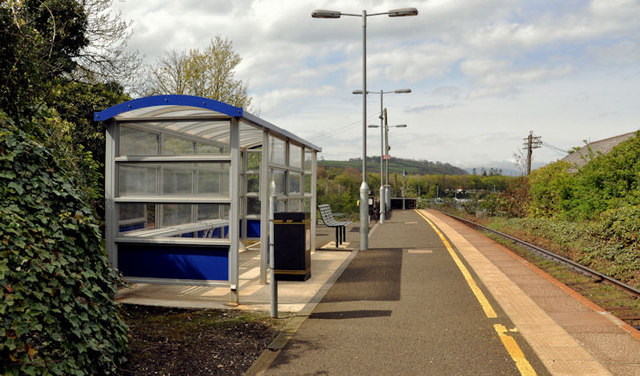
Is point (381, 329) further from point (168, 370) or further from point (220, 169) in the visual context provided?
point (220, 169)

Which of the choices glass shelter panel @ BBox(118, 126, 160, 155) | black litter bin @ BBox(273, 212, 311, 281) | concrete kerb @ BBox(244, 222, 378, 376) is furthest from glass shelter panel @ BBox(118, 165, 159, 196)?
concrete kerb @ BBox(244, 222, 378, 376)

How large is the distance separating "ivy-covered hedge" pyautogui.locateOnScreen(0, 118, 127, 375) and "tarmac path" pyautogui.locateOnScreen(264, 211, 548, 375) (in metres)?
1.62

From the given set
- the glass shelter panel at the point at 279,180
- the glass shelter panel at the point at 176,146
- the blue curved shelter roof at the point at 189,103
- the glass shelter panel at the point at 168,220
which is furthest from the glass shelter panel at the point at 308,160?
the blue curved shelter roof at the point at 189,103

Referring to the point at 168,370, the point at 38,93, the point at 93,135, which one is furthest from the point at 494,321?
the point at 93,135

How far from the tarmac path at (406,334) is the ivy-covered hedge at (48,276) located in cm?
162

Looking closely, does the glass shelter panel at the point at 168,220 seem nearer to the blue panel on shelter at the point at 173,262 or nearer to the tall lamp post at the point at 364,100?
the blue panel on shelter at the point at 173,262

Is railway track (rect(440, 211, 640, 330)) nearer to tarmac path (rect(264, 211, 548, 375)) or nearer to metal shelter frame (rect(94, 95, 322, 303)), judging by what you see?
tarmac path (rect(264, 211, 548, 375))

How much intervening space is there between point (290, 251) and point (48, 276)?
3.48 metres

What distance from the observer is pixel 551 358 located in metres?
4.93

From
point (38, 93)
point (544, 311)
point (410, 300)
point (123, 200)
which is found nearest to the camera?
point (38, 93)

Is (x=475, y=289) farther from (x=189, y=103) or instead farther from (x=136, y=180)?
(x=136, y=180)

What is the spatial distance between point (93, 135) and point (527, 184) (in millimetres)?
22072

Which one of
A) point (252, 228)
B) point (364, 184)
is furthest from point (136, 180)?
point (364, 184)

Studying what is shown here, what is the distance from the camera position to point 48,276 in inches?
146
